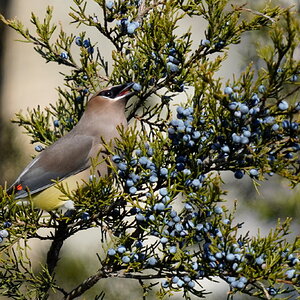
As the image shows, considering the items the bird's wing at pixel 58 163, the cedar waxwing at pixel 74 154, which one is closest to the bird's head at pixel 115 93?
the cedar waxwing at pixel 74 154

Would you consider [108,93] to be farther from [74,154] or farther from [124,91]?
[74,154]

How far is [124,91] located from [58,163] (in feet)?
1.00

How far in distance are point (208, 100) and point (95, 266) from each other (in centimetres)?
149

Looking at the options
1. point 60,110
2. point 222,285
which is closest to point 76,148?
point 60,110

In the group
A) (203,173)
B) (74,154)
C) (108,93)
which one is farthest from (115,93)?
(203,173)

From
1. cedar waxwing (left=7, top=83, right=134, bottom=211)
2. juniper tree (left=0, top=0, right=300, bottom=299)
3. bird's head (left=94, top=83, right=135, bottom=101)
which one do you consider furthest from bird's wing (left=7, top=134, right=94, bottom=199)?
juniper tree (left=0, top=0, right=300, bottom=299)

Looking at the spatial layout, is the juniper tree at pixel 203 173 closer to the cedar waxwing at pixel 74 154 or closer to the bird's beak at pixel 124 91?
the bird's beak at pixel 124 91

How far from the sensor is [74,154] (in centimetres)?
208

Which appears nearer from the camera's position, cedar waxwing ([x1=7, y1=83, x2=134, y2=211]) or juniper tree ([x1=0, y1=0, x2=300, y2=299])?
juniper tree ([x1=0, y1=0, x2=300, y2=299])

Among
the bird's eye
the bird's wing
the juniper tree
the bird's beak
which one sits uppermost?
the bird's eye

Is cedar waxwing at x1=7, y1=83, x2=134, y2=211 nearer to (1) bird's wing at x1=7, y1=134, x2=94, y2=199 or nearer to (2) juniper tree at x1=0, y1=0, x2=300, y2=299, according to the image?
(1) bird's wing at x1=7, y1=134, x2=94, y2=199

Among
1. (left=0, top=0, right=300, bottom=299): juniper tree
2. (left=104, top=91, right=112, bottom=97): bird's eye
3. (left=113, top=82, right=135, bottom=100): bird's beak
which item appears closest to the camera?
(left=0, top=0, right=300, bottom=299): juniper tree

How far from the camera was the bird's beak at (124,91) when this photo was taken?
192 cm

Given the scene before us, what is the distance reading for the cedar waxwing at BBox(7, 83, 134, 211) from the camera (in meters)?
2.04
